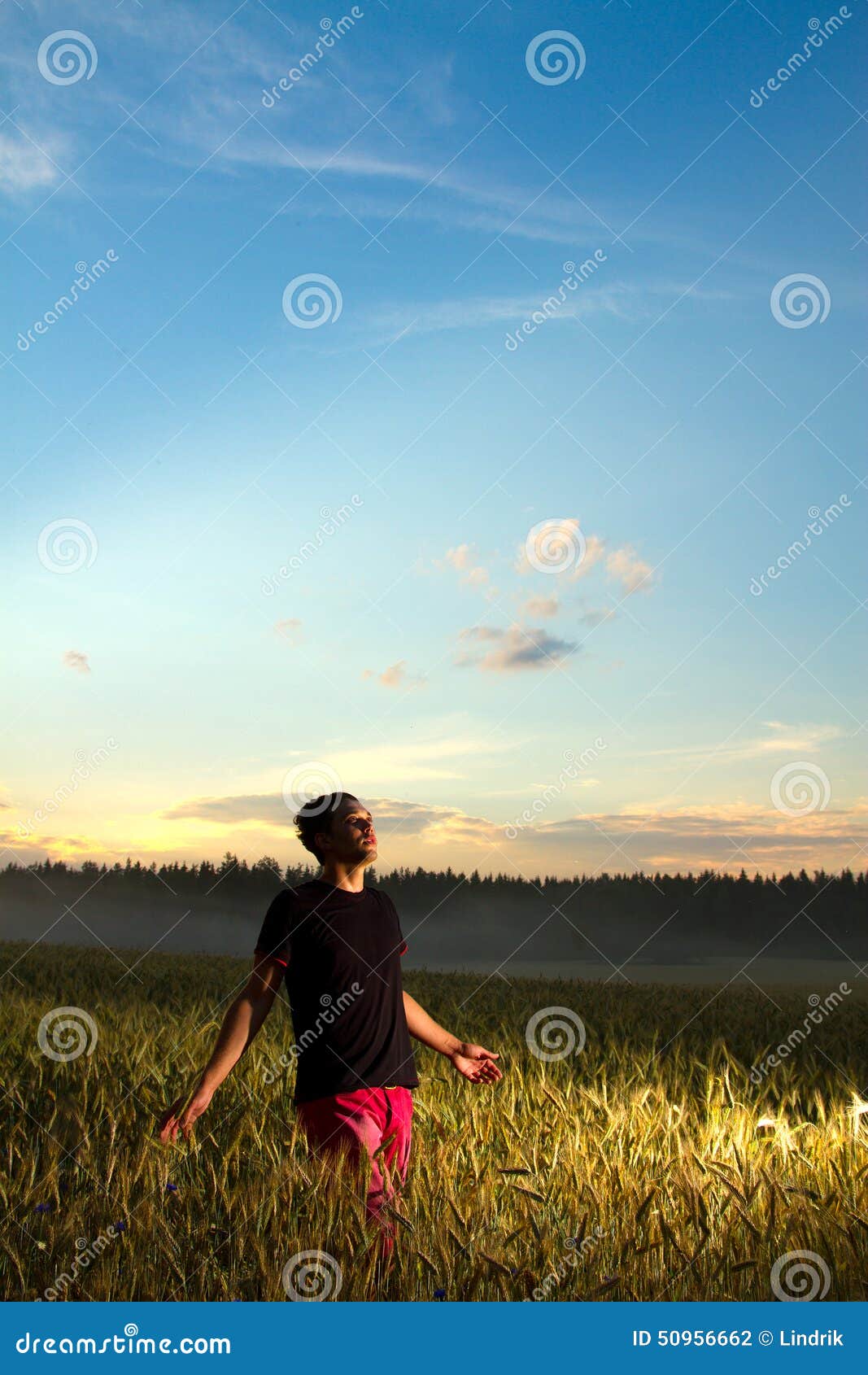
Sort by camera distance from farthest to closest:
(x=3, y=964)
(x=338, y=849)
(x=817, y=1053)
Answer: (x=3, y=964) → (x=817, y=1053) → (x=338, y=849)

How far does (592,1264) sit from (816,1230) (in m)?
1.03

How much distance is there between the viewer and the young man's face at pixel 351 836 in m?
4.36

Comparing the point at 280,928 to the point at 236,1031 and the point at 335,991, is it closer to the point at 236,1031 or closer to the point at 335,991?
the point at 335,991

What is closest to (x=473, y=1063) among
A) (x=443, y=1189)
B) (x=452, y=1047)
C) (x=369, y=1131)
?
(x=452, y=1047)

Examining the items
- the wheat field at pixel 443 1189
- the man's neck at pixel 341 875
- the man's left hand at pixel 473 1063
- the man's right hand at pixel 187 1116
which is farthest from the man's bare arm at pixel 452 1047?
the man's right hand at pixel 187 1116

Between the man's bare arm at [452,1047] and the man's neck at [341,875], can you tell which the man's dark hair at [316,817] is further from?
the man's bare arm at [452,1047]

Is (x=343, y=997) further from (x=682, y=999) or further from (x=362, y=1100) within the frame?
(x=682, y=999)

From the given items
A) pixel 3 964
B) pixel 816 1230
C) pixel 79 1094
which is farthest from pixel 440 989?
pixel 816 1230

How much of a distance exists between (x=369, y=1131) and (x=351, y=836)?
3.60ft

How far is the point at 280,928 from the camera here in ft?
14.0

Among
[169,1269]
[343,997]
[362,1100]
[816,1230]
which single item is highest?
Answer: [343,997]

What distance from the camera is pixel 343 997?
4211 millimetres

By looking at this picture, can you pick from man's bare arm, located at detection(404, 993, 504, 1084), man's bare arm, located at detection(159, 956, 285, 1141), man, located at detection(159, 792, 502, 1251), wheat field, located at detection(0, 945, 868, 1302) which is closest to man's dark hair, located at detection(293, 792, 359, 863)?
man, located at detection(159, 792, 502, 1251)

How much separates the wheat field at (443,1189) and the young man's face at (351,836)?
1.17 m
